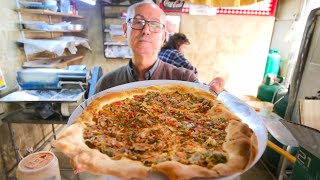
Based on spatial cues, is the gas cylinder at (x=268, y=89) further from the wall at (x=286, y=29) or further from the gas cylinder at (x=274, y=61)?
the gas cylinder at (x=274, y=61)

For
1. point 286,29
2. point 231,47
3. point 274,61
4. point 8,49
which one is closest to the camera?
point 8,49

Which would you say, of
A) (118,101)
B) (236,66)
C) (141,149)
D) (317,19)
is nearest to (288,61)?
(236,66)

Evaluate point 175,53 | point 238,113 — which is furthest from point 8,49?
point 238,113

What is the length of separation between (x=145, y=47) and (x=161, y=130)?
611mm

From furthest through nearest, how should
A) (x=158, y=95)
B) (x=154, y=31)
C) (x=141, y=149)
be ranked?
(x=158, y=95) → (x=154, y=31) → (x=141, y=149)

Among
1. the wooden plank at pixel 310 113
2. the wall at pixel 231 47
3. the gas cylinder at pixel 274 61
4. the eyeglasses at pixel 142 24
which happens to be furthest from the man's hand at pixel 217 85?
the gas cylinder at pixel 274 61

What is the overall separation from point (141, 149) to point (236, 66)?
343 centimetres

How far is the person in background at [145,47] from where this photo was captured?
1.39 metres

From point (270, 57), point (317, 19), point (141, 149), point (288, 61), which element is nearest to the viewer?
point (141, 149)

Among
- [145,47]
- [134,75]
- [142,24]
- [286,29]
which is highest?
Result: [286,29]

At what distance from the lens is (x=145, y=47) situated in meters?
1.43

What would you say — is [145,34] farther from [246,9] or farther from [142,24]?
[246,9]

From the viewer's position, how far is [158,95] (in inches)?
61.3

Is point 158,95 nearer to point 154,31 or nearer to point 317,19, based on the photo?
Result: point 154,31
